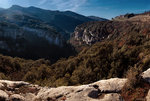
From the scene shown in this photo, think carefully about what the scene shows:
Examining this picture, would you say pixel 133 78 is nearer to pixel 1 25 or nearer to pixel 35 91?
pixel 35 91

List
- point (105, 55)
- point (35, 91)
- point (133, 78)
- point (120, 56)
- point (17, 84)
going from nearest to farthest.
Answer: point (133, 78)
point (35, 91)
point (17, 84)
point (120, 56)
point (105, 55)

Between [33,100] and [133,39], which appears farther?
[133,39]

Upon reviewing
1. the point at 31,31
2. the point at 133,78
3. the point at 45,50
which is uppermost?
the point at 31,31

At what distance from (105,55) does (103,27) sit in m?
138

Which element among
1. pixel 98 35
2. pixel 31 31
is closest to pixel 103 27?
pixel 98 35

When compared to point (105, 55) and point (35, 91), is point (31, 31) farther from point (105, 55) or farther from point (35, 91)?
point (35, 91)

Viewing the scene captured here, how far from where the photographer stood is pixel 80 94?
13125 millimetres

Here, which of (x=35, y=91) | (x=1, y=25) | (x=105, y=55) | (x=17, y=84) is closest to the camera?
(x=35, y=91)

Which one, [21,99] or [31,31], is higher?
[31,31]

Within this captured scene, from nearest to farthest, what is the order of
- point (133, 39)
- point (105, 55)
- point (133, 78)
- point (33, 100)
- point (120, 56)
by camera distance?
point (133, 78)
point (33, 100)
point (120, 56)
point (105, 55)
point (133, 39)

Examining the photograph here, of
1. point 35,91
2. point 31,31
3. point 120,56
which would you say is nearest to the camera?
point 35,91

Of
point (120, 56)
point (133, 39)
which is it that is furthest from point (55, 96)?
point (133, 39)

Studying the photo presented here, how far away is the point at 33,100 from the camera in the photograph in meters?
13.7

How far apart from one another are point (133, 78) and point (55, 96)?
796 centimetres
